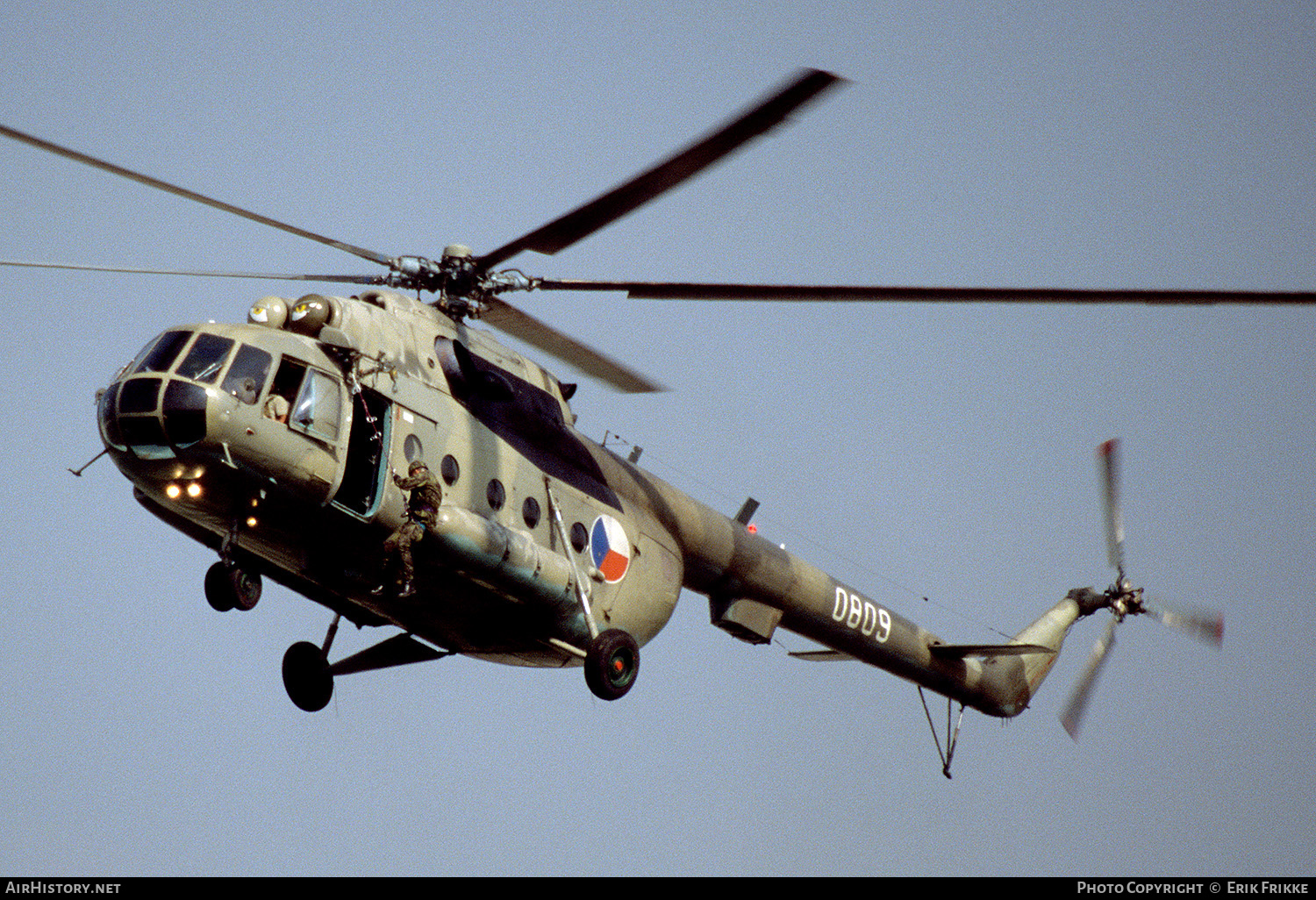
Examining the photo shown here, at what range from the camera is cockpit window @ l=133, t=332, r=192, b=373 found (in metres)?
14.1

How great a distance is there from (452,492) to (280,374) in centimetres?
225

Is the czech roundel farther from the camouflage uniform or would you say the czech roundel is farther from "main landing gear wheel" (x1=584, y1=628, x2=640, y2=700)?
the camouflage uniform

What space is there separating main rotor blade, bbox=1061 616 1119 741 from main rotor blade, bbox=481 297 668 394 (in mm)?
10033

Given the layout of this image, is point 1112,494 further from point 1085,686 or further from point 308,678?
point 308,678

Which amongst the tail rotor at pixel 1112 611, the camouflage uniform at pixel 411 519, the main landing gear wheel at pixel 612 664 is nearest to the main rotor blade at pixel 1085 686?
the tail rotor at pixel 1112 611

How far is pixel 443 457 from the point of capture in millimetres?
15859

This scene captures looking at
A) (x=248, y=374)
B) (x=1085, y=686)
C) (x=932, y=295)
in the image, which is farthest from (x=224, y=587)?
(x=1085, y=686)

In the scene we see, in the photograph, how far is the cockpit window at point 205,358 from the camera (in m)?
14.0

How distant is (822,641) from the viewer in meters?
21.3

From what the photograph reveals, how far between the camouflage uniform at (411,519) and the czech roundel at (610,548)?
2.86m

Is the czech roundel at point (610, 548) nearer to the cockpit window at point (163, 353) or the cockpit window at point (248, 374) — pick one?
the cockpit window at point (248, 374)

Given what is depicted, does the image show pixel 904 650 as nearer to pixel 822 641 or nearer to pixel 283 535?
pixel 822 641

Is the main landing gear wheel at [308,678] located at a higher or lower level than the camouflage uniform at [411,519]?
lower

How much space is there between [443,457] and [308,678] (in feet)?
11.7
